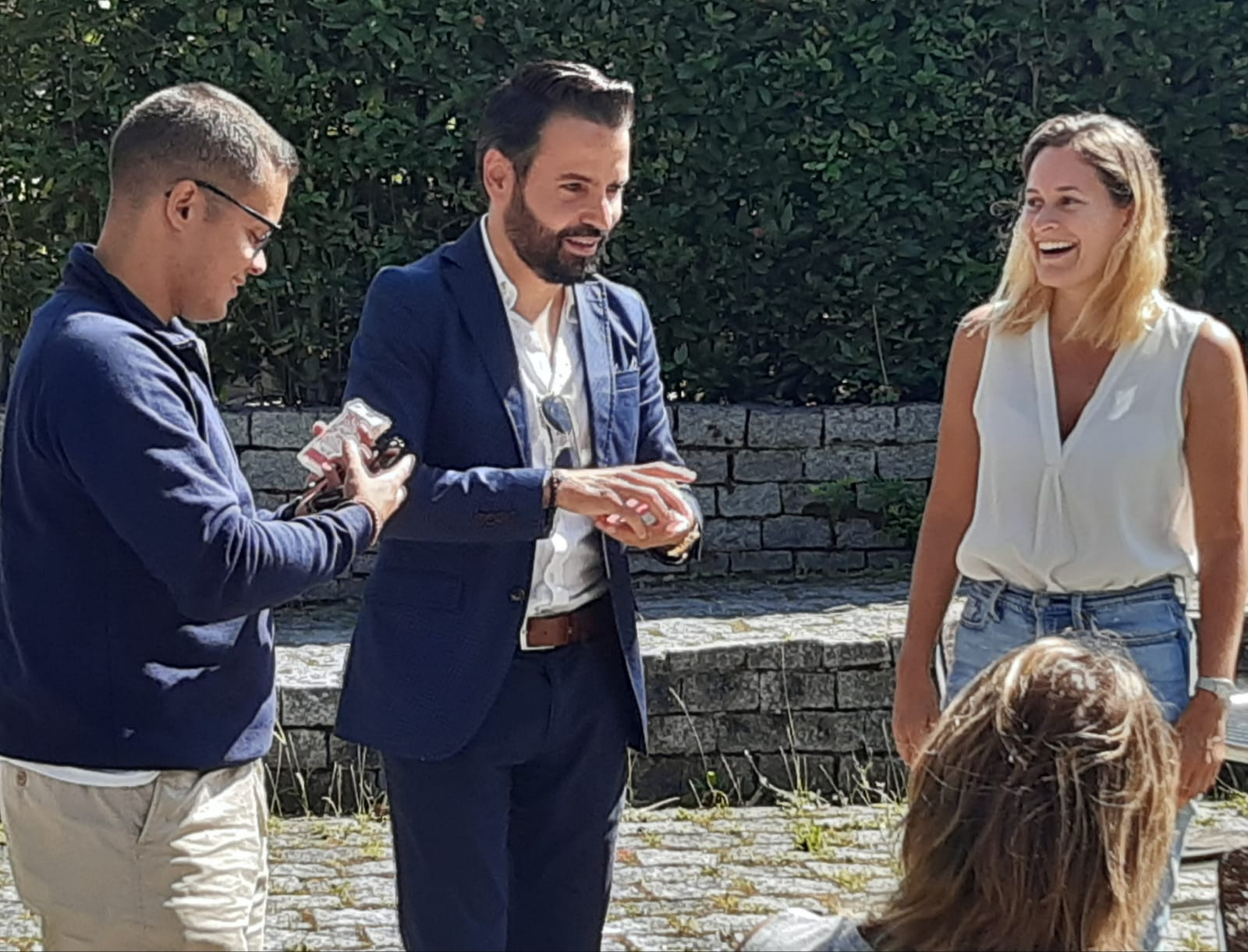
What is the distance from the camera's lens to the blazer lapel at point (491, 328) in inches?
131

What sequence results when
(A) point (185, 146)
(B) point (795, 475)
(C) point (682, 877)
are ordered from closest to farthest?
(A) point (185, 146) → (C) point (682, 877) → (B) point (795, 475)

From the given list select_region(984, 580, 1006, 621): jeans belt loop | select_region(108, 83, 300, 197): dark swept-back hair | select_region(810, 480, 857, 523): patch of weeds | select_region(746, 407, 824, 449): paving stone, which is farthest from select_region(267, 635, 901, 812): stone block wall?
select_region(108, 83, 300, 197): dark swept-back hair

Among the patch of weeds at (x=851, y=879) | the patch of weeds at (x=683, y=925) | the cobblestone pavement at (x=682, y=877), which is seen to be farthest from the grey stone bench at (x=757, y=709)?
the patch of weeds at (x=683, y=925)

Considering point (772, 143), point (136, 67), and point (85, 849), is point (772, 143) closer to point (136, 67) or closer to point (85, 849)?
point (136, 67)

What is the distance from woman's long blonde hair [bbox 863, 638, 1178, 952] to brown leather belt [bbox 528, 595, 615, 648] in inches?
45.4

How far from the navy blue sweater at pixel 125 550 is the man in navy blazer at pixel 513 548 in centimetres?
40

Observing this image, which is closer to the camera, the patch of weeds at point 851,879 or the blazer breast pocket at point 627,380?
the blazer breast pocket at point 627,380

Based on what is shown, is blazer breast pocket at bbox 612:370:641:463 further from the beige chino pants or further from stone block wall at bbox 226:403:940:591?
stone block wall at bbox 226:403:940:591

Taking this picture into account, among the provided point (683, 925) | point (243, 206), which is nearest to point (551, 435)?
point (243, 206)

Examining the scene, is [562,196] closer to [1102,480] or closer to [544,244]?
[544,244]

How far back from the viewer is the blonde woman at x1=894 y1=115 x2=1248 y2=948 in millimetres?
3436

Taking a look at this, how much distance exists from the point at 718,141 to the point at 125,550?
570 centimetres

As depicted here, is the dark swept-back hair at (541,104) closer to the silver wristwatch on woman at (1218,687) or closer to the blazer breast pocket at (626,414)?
the blazer breast pocket at (626,414)

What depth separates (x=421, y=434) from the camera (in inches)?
129
